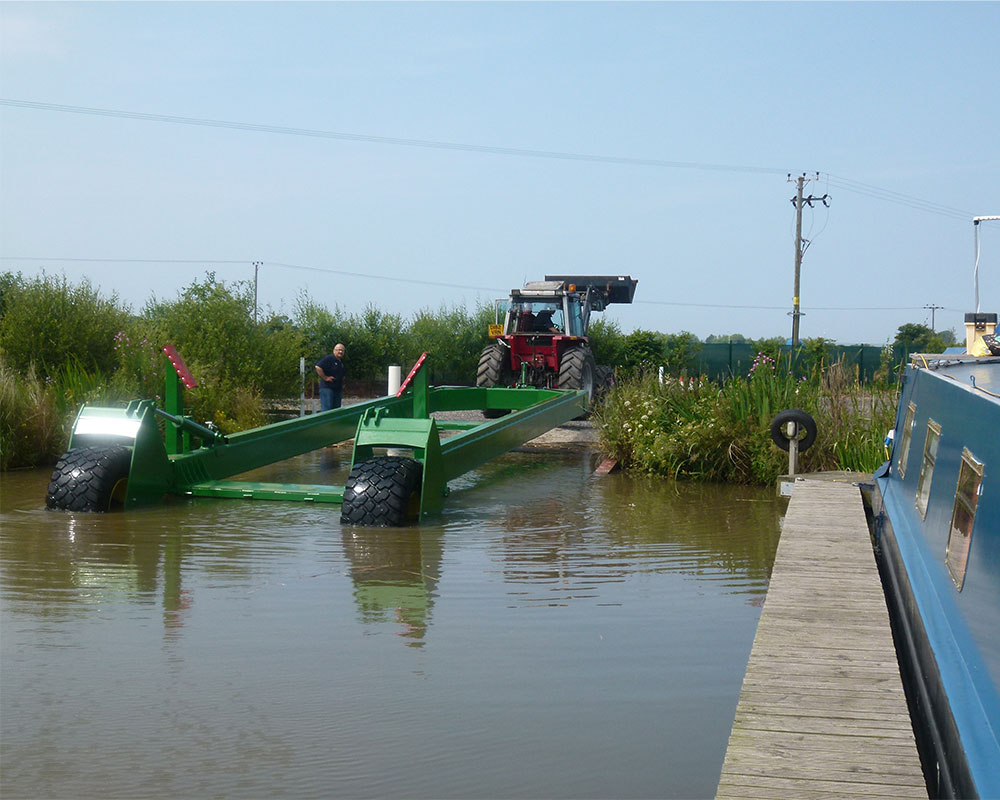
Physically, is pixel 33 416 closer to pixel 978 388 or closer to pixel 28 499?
pixel 28 499

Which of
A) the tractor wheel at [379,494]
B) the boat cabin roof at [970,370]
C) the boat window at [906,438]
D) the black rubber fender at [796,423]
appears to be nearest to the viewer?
the boat cabin roof at [970,370]

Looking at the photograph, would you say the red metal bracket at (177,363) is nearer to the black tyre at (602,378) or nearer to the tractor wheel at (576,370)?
the tractor wheel at (576,370)

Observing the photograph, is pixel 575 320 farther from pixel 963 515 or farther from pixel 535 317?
pixel 963 515

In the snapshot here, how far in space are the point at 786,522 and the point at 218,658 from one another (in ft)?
13.4

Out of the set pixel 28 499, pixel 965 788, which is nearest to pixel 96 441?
pixel 28 499

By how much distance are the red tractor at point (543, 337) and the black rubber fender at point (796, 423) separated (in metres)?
7.53

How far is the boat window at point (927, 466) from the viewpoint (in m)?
5.42

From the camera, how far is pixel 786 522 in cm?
745

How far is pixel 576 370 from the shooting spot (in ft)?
59.2

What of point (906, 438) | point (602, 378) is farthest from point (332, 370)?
point (906, 438)

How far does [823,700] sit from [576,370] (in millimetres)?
14444

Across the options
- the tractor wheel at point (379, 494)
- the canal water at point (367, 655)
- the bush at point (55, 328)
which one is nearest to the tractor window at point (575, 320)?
the bush at point (55, 328)

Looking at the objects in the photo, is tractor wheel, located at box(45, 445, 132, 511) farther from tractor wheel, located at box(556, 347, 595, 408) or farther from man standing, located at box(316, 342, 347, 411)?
tractor wheel, located at box(556, 347, 595, 408)

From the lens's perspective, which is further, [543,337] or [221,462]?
[543,337]
